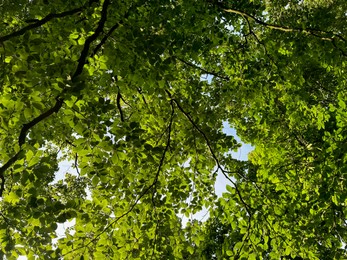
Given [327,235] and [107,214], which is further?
[327,235]

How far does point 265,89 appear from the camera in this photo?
6426 mm

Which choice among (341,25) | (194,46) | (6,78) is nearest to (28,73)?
(6,78)

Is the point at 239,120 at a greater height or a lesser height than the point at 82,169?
greater

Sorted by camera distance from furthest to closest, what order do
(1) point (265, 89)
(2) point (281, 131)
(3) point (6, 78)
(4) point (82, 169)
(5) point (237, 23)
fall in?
1. (2) point (281, 131)
2. (5) point (237, 23)
3. (1) point (265, 89)
4. (3) point (6, 78)
5. (4) point (82, 169)

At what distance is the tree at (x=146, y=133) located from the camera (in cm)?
325

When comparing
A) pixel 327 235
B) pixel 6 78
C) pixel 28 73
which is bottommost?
pixel 327 235

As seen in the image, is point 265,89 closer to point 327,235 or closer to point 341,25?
point 327,235

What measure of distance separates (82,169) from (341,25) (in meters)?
13.5

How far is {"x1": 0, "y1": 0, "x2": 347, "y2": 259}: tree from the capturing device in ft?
10.7

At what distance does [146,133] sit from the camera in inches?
230

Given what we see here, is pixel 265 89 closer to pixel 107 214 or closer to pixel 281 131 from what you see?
pixel 281 131

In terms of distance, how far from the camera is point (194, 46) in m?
5.26

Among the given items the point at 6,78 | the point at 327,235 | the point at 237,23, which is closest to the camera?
the point at 6,78

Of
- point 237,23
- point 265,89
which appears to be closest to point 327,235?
point 265,89
